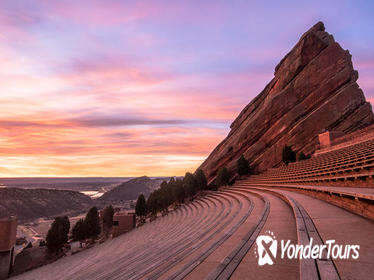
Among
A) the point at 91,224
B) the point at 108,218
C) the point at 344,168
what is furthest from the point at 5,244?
the point at 344,168

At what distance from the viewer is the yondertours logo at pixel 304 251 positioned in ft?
13.2

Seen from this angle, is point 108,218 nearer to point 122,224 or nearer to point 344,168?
point 122,224

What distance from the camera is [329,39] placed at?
5262 centimetres

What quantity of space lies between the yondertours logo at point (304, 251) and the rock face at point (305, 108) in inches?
1808

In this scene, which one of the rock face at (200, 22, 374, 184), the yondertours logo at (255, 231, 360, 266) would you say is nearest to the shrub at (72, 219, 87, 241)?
the rock face at (200, 22, 374, 184)

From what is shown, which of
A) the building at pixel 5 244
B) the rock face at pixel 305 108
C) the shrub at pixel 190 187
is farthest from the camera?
the shrub at pixel 190 187

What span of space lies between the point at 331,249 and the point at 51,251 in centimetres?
4361

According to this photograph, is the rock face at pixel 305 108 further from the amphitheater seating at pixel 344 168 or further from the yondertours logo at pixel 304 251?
the yondertours logo at pixel 304 251

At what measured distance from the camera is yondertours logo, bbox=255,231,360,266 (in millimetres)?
4020

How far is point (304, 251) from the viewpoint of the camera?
417 centimetres

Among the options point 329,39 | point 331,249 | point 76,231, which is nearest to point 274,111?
point 329,39

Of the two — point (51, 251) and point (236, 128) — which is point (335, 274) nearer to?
point (51, 251)

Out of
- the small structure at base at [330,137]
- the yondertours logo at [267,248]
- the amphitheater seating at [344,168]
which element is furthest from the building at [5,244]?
the small structure at base at [330,137]

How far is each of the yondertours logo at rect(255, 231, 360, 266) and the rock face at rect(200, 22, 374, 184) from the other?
4591cm
